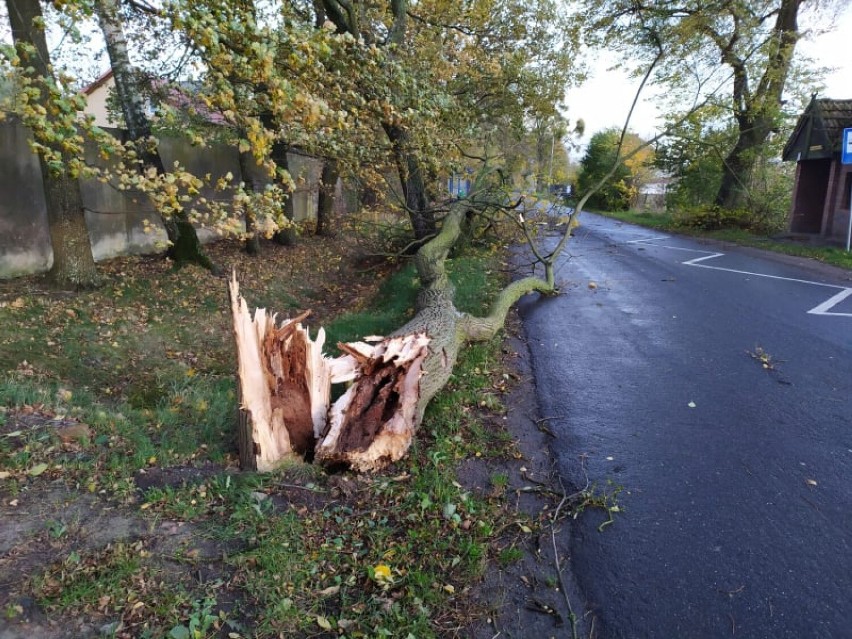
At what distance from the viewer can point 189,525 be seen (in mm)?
3162

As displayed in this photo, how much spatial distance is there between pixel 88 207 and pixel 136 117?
7.58ft

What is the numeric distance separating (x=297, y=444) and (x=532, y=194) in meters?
6.32

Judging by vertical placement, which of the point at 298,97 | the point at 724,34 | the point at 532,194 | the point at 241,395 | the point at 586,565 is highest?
the point at 724,34

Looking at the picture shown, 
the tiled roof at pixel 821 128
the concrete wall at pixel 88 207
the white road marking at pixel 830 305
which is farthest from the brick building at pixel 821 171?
the concrete wall at pixel 88 207

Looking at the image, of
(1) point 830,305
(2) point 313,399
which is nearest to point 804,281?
(1) point 830,305

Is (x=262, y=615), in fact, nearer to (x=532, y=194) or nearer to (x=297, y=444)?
(x=297, y=444)

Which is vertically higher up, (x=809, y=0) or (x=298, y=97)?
(x=809, y=0)

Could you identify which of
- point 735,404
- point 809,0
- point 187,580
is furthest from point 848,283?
point 809,0

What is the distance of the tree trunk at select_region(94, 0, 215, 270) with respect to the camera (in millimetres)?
8098

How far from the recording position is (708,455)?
4.18 m

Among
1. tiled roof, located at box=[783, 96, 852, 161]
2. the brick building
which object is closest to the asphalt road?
the brick building

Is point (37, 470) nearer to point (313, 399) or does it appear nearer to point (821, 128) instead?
point (313, 399)

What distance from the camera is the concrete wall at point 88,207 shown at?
338 inches

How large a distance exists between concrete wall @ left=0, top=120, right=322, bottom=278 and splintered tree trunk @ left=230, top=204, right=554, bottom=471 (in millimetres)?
2699
